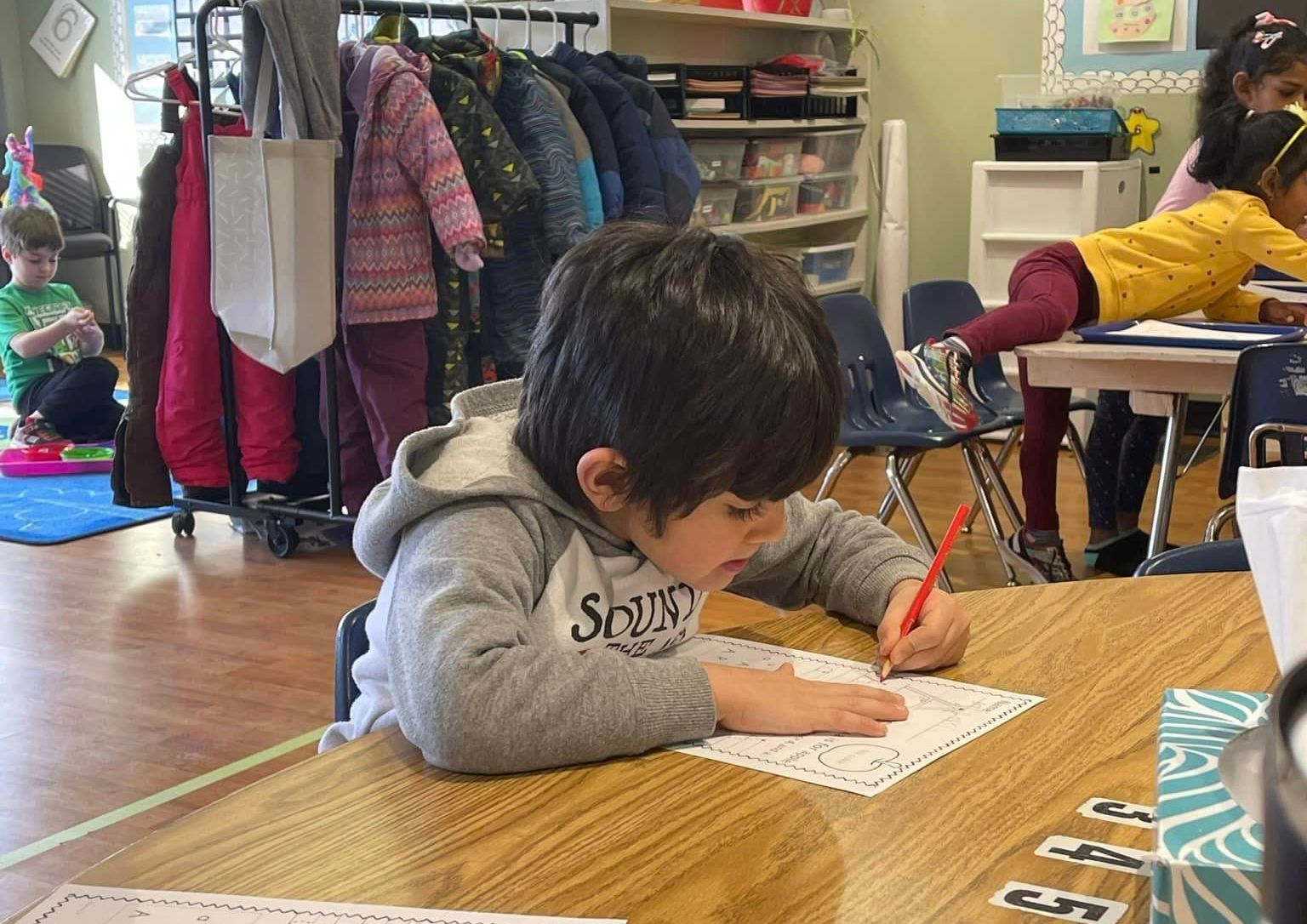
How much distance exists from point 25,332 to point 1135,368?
3.72 meters

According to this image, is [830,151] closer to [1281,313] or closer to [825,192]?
[825,192]

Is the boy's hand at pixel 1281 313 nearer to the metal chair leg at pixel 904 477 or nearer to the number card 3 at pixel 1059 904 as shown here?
the metal chair leg at pixel 904 477

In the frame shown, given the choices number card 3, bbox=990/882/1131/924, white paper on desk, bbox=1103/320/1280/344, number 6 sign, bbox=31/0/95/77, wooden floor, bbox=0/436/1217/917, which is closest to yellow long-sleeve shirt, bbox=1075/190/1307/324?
white paper on desk, bbox=1103/320/1280/344

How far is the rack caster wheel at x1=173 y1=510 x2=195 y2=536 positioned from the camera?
3.84 m

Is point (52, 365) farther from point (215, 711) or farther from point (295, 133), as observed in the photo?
point (215, 711)

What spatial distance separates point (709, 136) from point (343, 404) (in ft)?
5.45

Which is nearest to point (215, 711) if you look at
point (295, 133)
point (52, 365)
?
point (295, 133)

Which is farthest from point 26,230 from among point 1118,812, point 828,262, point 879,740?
point 1118,812

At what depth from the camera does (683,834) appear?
0.73m

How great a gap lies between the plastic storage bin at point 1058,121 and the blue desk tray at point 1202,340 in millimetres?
2146

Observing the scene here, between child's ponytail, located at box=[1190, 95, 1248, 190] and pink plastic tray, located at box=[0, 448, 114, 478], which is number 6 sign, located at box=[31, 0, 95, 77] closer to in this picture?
pink plastic tray, located at box=[0, 448, 114, 478]

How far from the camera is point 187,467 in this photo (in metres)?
3.70

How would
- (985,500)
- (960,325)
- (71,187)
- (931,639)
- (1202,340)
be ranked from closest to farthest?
(931,639), (1202,340), (985,500), (960,325), (71,187)

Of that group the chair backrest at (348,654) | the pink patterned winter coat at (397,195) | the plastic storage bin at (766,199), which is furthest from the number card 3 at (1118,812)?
A: the plastic storage bin at (766,199)
